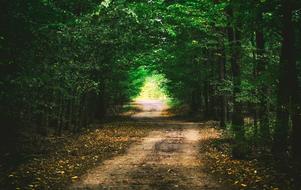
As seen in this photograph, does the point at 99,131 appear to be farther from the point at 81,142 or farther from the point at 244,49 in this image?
the point at 244,49

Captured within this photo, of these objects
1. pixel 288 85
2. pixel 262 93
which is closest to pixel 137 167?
pixel 262 93

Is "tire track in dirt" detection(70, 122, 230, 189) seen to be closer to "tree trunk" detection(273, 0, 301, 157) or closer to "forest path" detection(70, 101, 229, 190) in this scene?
"forest path" detection(70, 101, 229, 190)

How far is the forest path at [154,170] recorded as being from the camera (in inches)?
466

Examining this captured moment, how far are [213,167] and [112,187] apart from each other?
4.61 m

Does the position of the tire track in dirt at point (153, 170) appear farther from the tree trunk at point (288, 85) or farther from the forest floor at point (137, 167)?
the tree trunk at point (288, 85)

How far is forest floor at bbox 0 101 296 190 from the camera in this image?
38.8 feet

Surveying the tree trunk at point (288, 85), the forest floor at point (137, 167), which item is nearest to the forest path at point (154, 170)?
the forest floor at point (137, 167)

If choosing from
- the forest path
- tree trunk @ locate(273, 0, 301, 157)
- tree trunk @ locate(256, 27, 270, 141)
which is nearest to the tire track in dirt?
the forest path

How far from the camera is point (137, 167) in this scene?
14.8 m

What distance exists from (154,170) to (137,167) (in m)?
0.83

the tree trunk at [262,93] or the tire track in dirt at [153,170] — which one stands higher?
the tree trunk at [262,93]

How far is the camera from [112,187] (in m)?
11.4

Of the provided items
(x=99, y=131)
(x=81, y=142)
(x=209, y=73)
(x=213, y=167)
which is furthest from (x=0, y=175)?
(x=209, y=73)

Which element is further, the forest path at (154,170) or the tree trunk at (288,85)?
the tree trunk at (288,85)
